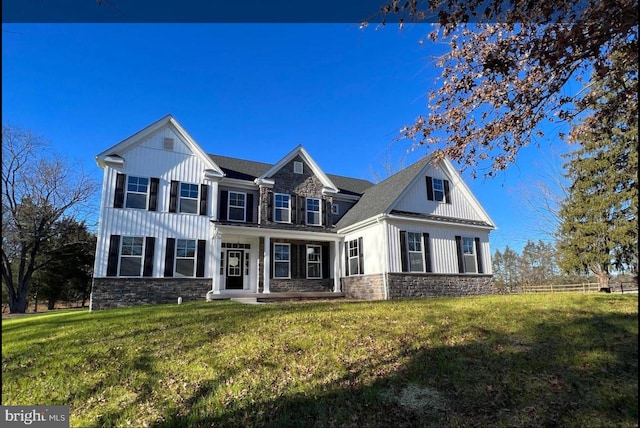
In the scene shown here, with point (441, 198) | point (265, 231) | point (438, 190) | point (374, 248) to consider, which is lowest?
point (374, 248)

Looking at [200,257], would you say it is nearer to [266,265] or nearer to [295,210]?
[266,265]

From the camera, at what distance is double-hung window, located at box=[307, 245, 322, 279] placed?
1725 cm

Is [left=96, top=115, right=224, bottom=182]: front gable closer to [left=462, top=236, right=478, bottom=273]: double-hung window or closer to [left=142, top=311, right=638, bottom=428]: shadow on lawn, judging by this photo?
[left=462, top=236, right=478, bottom=273]: double-hung window

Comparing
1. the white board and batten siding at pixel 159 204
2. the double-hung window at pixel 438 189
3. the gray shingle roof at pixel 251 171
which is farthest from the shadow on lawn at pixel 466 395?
the gray shingle roof at pixel 251 171

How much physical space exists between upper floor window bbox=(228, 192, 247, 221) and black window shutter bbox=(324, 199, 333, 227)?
394 centimetres

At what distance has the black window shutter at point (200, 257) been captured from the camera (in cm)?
1487

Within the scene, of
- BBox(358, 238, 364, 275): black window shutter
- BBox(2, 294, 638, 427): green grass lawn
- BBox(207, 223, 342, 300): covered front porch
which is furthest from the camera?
BBox(358, 238, 364, 275): black window shutter

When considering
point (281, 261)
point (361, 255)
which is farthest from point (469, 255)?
point (281, 261)

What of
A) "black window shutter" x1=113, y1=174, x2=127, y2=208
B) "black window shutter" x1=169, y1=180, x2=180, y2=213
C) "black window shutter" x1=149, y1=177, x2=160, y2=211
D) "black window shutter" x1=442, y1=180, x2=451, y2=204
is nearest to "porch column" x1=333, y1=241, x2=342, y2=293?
"black window shutter" x1=442, y1=180, x2=451, y2=204

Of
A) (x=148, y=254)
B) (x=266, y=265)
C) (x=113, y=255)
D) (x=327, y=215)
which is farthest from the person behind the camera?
(x=327, y=215)

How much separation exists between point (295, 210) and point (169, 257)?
234 inches

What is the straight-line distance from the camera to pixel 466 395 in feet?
15.0

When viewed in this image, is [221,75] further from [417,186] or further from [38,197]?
[38,197]

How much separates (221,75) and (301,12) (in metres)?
8.48
